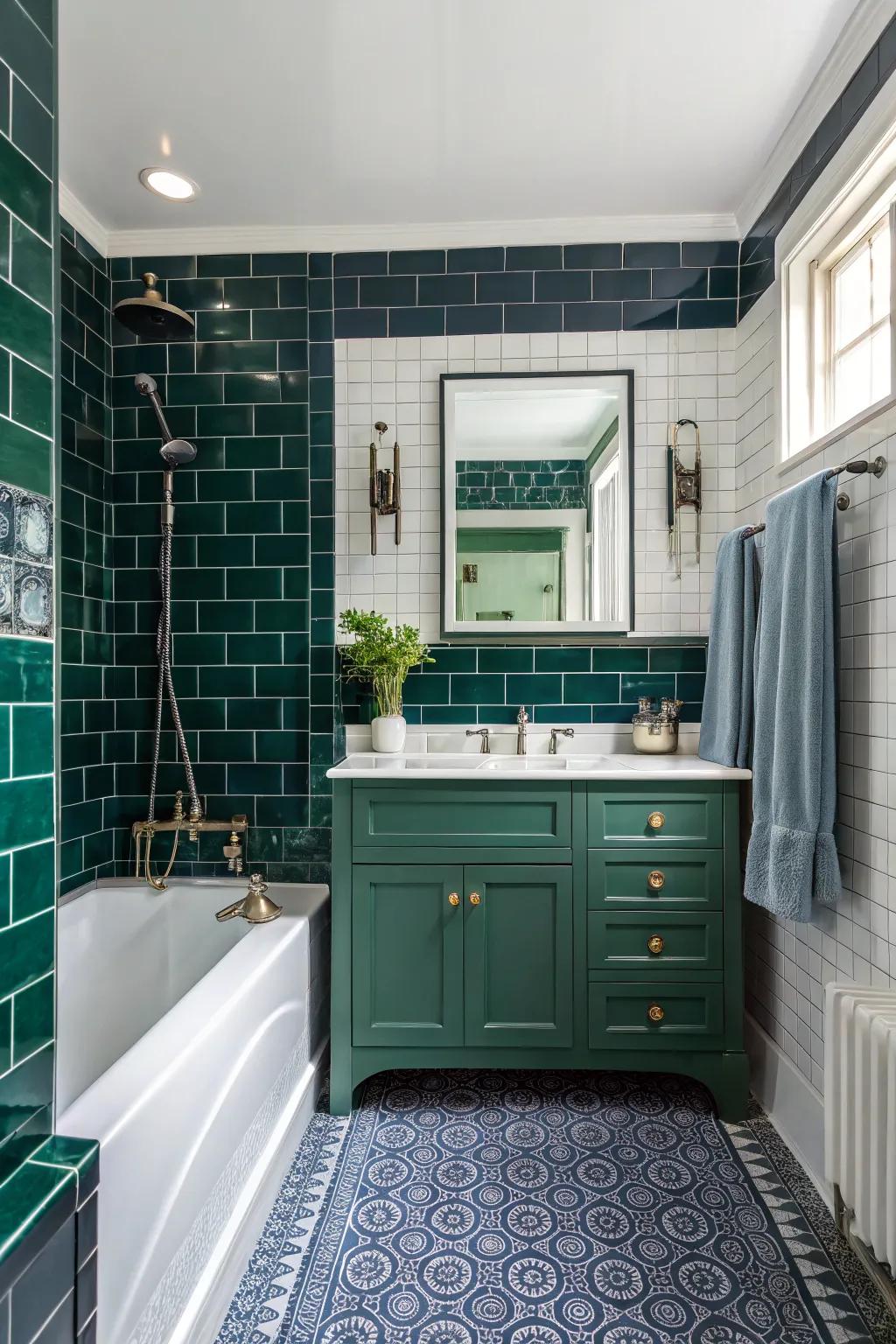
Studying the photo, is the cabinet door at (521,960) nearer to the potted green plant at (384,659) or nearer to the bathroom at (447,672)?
the bathroom at (447,672)

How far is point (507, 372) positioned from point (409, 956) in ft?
6.24

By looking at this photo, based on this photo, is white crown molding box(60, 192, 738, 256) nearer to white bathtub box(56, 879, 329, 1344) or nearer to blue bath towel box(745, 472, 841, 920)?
Answer: blue bath towel box(745, 472, 841, 920)

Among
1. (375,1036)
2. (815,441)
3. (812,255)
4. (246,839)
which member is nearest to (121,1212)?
(375,1036)

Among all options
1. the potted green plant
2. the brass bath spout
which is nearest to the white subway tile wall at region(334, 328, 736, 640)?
the potted green plant

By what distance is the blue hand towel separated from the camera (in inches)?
84.7

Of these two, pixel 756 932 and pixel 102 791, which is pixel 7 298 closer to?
pixel 102 791

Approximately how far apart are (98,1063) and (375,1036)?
2.66ft

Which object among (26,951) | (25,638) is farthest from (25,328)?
(26,951)

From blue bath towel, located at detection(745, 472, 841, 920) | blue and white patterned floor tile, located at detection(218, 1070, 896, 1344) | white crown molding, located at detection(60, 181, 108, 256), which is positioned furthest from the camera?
white crown molding, located at detection(60, 181, 108, 256)

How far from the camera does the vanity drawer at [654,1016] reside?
2.09 meters

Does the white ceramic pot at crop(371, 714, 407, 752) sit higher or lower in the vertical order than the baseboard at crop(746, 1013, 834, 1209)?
higher

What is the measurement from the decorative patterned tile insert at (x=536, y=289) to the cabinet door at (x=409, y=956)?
1813 millimetres

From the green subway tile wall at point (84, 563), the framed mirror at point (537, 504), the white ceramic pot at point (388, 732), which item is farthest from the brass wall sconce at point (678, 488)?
the green subway tile wall at point (84, 563)

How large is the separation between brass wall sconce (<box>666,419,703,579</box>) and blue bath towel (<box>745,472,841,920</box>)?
0.68 m
